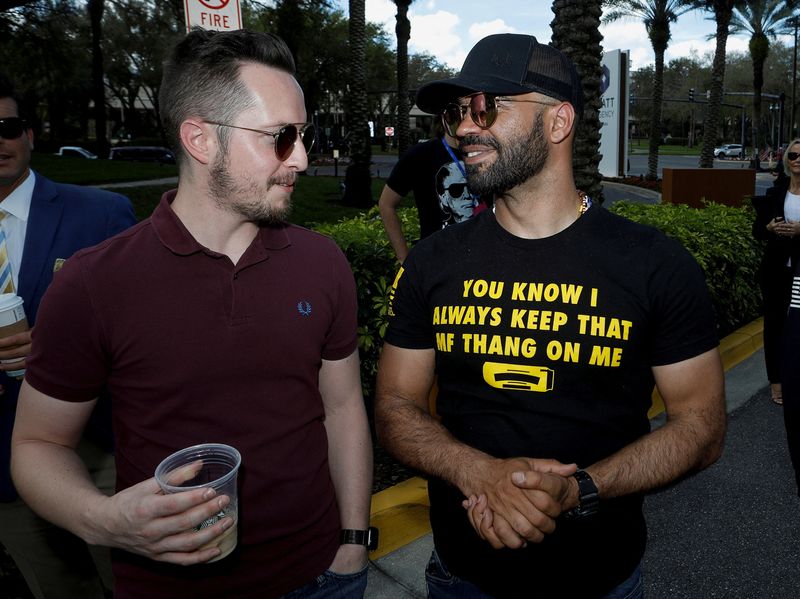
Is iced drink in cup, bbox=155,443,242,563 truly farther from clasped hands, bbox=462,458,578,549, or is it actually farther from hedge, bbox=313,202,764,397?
A: hedge, bbox=313,202,764,397

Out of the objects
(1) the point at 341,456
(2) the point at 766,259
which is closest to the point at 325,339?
(1) the point at 341,456

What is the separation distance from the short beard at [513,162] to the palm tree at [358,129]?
18250 mm

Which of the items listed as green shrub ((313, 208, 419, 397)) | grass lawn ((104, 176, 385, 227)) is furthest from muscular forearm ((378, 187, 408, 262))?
grass lawn ((104, 176, 385, 227))

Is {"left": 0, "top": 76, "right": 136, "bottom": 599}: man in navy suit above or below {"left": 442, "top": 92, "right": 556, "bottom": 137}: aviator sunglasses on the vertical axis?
below

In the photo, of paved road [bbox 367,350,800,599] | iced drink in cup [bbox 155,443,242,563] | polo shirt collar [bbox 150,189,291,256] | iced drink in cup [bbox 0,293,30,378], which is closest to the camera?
iced drink in cup [bbox 155,443,242,563]

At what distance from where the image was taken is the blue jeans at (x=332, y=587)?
81.7 inches

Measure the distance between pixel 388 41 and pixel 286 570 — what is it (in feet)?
221

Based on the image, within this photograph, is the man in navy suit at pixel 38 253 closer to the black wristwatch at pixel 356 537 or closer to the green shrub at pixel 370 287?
the black wristwatch at pixel 356 537

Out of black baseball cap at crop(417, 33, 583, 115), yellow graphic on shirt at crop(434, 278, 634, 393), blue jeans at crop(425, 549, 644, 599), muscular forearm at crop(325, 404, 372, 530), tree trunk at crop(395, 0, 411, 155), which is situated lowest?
blue jeans at crop(425, 549, 644, 599)

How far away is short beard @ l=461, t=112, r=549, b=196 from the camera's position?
7.20ft

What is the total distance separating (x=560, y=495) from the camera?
1.77m

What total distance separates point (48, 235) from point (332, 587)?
1737 millimetres

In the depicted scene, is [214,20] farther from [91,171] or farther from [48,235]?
[91,171]

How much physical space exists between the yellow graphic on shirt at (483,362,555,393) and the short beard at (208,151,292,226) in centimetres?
80
